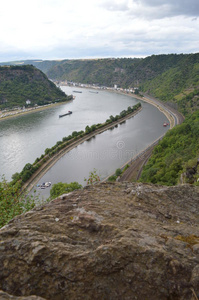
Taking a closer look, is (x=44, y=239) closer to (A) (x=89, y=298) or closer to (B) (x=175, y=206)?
(A) (x=89, y=298)

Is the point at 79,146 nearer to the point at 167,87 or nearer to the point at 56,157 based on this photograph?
the point at 56,157


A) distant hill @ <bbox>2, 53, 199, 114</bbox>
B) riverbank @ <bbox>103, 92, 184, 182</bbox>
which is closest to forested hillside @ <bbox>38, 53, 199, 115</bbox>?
distant hill @ <bbox>2, 53, 199, 114</bbox>

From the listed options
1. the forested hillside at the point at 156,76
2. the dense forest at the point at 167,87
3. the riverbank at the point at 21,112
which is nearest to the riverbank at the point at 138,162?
the dense forest at the point at 167,87

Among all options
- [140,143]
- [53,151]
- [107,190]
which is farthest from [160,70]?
[107,190]

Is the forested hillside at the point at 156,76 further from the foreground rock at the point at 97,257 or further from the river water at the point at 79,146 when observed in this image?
the foreground rock at the point at 97,257

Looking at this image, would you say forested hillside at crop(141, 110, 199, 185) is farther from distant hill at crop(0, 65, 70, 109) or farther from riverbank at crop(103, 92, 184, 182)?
distant hill at crop(0, 65, 70, 109)

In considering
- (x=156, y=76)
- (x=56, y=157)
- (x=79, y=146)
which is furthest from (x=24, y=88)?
(x=156, y=76)
